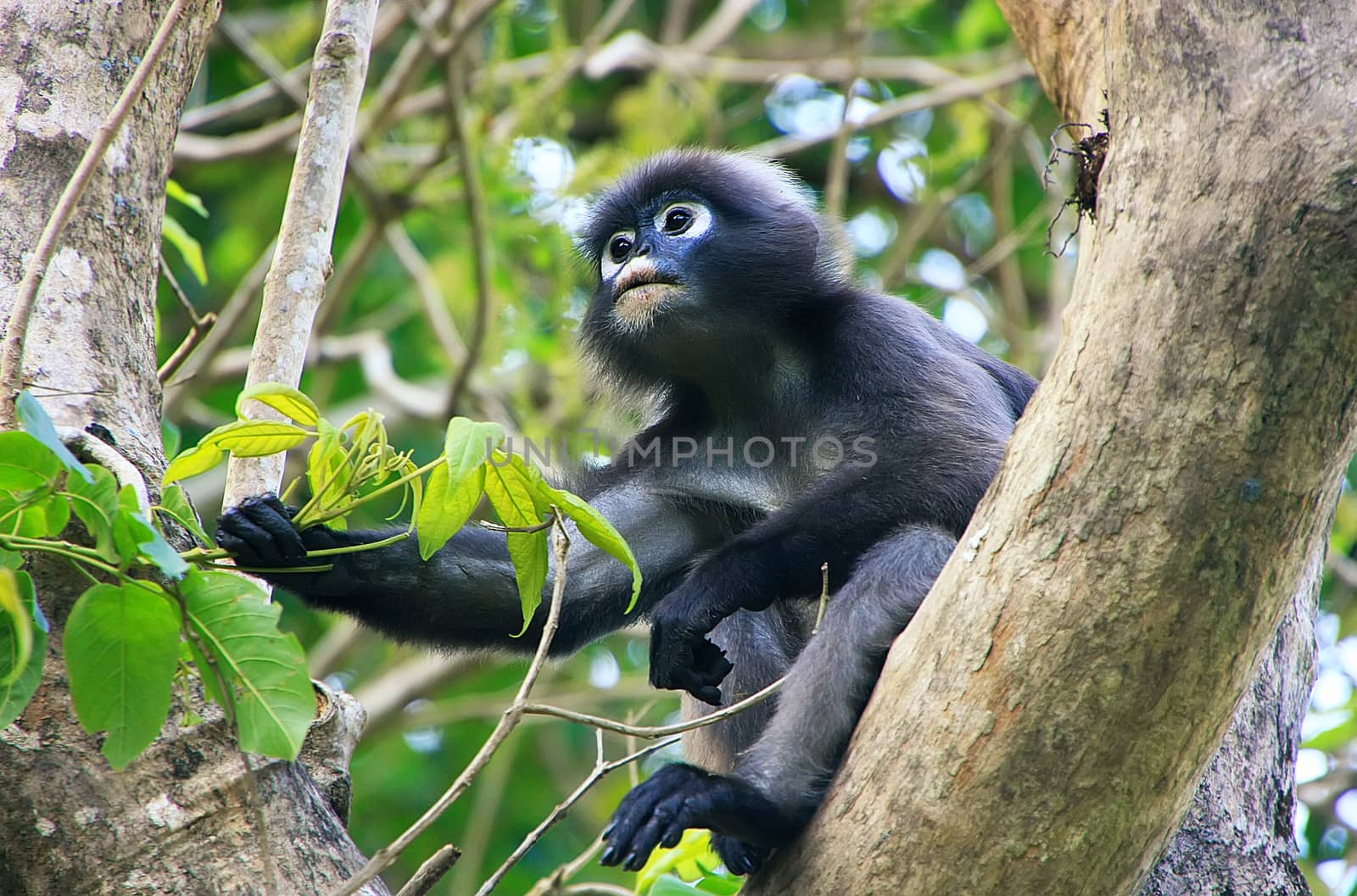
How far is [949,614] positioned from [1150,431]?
0.49 m

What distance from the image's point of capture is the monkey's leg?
107 inches

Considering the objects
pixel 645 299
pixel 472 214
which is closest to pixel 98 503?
pixel 645 299

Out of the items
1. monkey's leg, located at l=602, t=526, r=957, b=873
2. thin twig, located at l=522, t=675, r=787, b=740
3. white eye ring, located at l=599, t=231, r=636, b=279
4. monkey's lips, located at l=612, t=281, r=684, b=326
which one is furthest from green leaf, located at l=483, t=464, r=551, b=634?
white eye ring, located at l=599, t=231, r=636, b=279

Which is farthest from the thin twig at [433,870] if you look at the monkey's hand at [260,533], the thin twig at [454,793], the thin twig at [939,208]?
the thin twig at [939,208]

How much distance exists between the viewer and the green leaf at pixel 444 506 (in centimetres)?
225

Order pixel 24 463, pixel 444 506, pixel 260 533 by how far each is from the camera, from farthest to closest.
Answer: pixel 260 533, pixel 444 506, pixel 24 463

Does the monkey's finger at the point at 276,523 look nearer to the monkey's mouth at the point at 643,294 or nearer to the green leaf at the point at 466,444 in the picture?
the green leaf at the point at 466,444

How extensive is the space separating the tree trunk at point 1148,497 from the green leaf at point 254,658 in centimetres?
104

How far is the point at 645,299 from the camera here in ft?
14.1

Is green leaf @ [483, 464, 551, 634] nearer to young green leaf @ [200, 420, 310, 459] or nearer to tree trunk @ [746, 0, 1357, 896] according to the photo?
young green leaf @ [200, 420, 310, 459]

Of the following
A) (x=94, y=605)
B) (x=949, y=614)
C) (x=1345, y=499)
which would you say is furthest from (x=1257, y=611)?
(x=1345, y=499)

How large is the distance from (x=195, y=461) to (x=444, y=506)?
44 centimetres

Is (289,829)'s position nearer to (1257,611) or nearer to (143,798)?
(143,798)

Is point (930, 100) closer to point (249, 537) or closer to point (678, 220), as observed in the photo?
point (678, 220)
